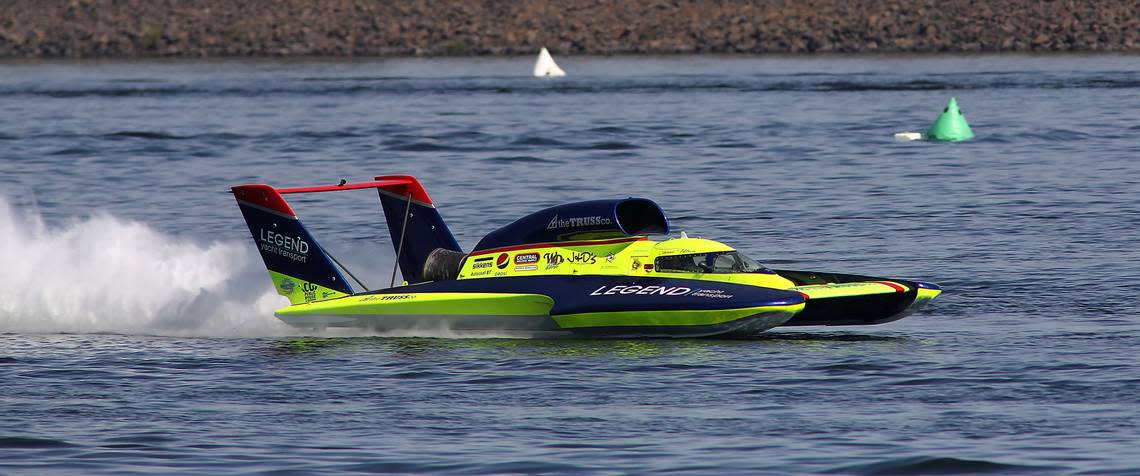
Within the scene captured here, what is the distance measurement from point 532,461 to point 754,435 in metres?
1.87

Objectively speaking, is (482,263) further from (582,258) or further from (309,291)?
(309,291)

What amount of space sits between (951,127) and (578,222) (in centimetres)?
2408

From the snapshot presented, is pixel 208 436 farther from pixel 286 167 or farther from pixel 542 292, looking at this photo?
pixel 286 167

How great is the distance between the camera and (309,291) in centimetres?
1942

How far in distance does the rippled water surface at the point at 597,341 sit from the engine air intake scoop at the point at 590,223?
1161 millimetres

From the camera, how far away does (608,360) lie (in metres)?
16.8

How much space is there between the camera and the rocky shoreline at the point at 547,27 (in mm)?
76125

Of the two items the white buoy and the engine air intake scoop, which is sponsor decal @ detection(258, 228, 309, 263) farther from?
the white buoy

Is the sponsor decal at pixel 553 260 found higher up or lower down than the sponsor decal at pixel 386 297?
higher up

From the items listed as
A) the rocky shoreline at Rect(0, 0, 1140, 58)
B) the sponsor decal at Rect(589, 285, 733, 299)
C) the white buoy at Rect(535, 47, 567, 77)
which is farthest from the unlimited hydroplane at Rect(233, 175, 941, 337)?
the rocky shoreline at Rect(0, 0, 1140, 58)

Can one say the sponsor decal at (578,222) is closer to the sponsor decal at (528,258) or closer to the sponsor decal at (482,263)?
the sponsor decal at (528,258)

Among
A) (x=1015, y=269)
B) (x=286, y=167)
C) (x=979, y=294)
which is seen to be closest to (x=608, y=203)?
(x=979, y=294)

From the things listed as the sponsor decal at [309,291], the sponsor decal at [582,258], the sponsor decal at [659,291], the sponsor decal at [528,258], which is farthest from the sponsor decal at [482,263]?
the sponsor decal at [309,291]

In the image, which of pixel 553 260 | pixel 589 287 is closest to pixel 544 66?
pixel 553 260
